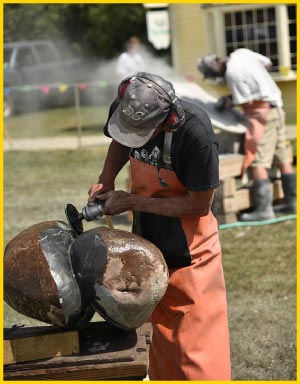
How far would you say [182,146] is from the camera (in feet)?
11.6

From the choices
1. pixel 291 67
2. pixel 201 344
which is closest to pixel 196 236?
pixel 201 344

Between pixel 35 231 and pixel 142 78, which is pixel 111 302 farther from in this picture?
pixel 142 78

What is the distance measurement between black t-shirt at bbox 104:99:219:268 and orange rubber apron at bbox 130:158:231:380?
0.03 m

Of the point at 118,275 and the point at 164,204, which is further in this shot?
the point at 164,204

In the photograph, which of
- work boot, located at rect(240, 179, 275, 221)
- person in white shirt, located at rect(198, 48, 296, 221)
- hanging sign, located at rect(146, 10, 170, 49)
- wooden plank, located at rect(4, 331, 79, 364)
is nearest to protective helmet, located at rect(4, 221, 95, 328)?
wooden plank, located at rect(4, 331, 79, 364)

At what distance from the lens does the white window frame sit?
20875 millimetres

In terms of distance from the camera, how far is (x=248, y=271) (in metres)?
7.23

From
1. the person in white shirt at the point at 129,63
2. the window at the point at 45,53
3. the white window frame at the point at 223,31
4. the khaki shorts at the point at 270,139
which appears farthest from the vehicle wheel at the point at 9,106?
the khaki shorts at the point at 270,139

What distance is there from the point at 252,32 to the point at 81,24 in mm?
11528

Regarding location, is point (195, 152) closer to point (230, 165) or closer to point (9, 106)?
point (230, 165)

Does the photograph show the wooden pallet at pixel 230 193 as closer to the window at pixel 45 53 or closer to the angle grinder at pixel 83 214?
the angle grinder at pixel 83 214

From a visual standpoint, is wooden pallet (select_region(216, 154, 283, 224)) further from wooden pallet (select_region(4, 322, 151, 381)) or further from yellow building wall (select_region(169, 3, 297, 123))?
yellow building wall (select_region(169, 3, 297, 123))

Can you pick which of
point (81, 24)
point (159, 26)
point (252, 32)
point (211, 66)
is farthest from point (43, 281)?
point (81, 24)

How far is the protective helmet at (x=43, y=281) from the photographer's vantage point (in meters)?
3.19
